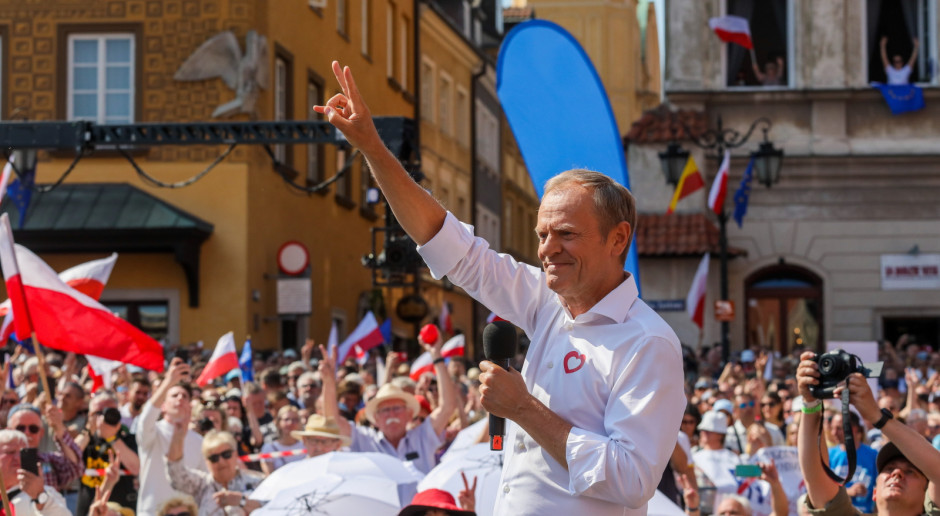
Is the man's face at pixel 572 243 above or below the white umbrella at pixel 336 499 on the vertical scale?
above

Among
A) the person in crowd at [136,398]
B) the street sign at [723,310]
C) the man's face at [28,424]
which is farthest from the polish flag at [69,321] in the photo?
the street sign at [723,310]

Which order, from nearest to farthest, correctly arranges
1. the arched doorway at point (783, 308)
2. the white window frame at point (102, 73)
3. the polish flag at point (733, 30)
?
the white window frame at point (102, 73), the polish flag at point (733, 30), the arched doorway at point (783, 308)

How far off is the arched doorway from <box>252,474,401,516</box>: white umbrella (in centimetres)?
2213

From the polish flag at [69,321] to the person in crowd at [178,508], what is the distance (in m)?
2.71

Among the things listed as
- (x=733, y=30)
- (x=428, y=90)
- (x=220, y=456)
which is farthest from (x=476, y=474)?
(x=428, y=90)

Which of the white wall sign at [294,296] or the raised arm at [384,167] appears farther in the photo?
the white wall sign at [294,296]

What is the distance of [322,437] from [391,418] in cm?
110

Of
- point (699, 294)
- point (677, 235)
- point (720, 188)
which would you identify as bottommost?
point (699, 294)

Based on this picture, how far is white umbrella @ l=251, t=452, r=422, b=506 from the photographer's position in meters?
8.57

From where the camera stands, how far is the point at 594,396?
13.7 feet

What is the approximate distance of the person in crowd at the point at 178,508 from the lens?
342 inches

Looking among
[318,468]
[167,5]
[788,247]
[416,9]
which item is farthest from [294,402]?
[416,9]

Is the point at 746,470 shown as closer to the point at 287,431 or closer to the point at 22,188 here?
the point at 287,431

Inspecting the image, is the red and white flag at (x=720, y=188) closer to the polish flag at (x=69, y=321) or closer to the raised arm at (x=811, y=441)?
the polish flag at (x=69, y=321)
